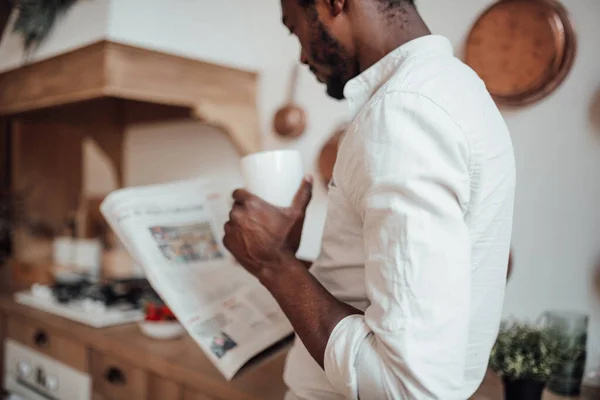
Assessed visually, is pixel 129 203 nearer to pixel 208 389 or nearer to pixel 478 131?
pixel 208 389

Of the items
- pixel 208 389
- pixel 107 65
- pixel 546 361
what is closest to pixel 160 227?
pixel 208 389

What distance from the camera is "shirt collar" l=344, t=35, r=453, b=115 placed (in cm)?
53

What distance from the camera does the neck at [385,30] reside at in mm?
545

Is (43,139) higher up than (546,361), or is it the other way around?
(43,139)

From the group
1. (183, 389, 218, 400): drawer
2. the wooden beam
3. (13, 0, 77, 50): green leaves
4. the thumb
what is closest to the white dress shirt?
the thumb

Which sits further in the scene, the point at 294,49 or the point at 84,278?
the point at 84,278

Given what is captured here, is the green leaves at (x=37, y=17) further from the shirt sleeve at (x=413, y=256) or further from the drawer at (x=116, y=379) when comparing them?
the shirt sleeve at (x=413, y=256)

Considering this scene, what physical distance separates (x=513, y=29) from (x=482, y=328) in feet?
2.11

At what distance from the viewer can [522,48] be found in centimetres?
94

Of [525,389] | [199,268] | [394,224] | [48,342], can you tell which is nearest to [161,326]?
[199,268]

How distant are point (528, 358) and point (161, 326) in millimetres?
765

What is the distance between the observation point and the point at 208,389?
0.89m

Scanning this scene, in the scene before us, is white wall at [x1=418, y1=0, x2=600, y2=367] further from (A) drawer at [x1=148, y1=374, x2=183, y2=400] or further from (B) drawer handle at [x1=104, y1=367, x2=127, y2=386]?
(B) drawer handle at [x1=104, y1=367, x2=127, y2=386]

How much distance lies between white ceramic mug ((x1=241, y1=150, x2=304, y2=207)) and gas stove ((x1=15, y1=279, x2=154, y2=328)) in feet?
2.60
